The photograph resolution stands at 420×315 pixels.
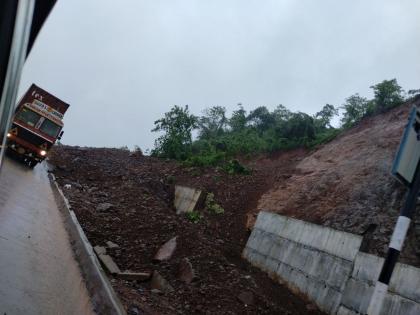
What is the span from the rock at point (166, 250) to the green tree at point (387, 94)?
1289cm

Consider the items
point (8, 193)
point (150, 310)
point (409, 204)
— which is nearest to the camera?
point (409, 204)

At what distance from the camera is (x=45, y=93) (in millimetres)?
22125

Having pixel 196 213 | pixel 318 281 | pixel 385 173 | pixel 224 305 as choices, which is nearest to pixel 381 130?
pixel 385 173

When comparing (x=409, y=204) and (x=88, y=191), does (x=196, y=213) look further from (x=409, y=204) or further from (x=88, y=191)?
(x=409, y=204)

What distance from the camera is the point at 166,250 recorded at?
1105cm

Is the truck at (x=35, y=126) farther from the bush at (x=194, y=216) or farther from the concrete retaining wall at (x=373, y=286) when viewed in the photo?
the concrete retaining wall at (x=373, y=286)

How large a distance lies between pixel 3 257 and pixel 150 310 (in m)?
2.63

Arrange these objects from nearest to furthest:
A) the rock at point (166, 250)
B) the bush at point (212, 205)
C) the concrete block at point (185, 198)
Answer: the rock at point (166, 250), the bush at point (212, 205), the concrete block at point (185, 198)

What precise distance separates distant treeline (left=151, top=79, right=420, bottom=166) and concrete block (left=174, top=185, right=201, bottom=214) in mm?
4139

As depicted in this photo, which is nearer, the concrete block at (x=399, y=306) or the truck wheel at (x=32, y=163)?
the concrete block at (x=399, y=306)

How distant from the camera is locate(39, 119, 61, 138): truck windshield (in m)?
21.3

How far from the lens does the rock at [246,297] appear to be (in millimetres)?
9008

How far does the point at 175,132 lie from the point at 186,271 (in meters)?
20.4

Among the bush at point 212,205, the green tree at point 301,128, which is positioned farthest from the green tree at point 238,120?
the bush at point 212,205
